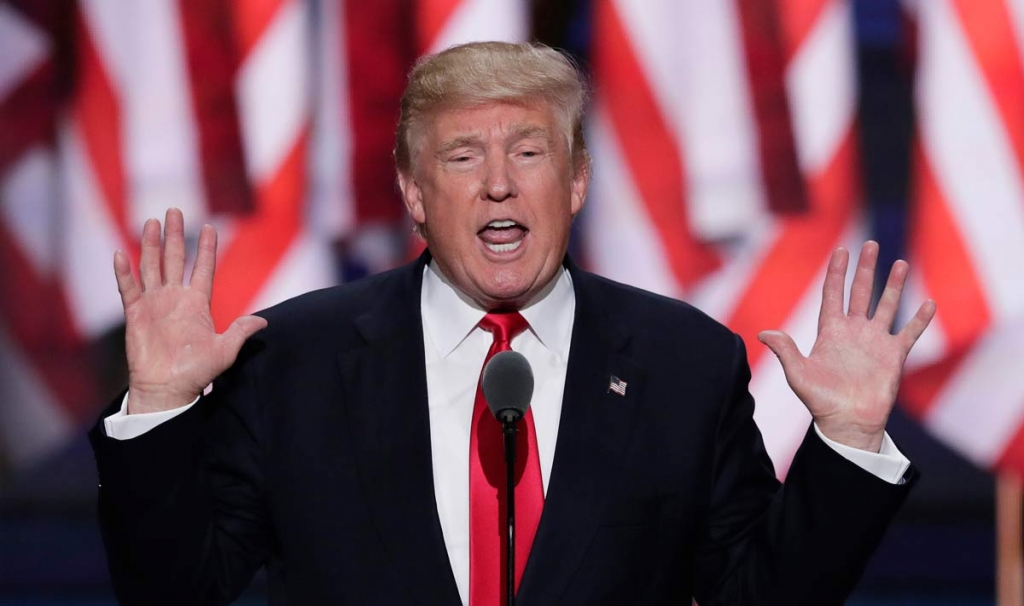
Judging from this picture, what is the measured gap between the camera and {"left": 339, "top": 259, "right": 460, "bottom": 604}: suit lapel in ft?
5.42

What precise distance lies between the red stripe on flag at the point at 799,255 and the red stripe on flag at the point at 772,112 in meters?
0.07

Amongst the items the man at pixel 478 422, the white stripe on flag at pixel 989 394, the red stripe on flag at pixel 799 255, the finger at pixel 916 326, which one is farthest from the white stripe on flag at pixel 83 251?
the finger at pixel 916 326

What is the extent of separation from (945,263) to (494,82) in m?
2.52

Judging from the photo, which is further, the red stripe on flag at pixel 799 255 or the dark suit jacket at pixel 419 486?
the red stripe on flag at pixel 799 255

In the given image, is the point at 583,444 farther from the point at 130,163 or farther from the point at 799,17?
the point at 130,163

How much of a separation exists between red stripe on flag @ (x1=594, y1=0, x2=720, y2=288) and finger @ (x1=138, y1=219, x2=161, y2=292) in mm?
2422

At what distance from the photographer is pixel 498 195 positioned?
1.78m

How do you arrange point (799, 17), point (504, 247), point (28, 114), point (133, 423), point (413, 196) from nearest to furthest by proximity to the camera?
1. point (133, 423)
2. point (504, 247)
3. point (413, 196)
4. point (799, 17)
5. point (28, 114)

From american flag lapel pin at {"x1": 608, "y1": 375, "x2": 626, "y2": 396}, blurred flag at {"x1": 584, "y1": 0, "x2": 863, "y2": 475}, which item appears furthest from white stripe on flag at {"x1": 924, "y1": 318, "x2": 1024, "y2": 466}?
american flag lapel pin at {"x1": 608, "y1": 375, "x2": 626, "y2": 396}

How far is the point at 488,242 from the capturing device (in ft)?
6.01

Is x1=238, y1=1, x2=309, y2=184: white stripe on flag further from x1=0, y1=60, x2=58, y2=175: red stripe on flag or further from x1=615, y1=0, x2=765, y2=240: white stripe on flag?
x1=615, y1=0, x2=765, y2=240: white stripe on flag

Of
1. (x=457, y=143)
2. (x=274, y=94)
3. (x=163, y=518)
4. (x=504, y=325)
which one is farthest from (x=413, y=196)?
(x=274, y=94)

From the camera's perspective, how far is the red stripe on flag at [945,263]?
12.8 feet

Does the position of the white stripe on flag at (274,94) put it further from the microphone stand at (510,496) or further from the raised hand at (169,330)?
the microphone stand at (510,496)
